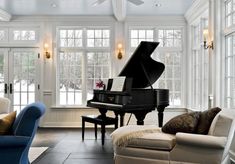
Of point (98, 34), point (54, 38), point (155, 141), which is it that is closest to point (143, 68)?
point (155, 141)

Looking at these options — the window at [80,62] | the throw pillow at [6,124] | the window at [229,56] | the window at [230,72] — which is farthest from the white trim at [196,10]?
the throw pillow at [6,124]

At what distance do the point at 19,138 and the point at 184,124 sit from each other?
2.04 m

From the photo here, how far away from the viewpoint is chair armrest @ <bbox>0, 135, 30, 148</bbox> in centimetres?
378

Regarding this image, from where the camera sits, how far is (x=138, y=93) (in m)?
6.15

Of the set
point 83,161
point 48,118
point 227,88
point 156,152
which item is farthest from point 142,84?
point 48,118

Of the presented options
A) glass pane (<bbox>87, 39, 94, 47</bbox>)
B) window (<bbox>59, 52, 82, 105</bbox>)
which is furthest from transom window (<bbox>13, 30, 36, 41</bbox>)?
glass pane (<bbox>87, 39, 94, 47</bbox>)

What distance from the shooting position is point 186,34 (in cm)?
891

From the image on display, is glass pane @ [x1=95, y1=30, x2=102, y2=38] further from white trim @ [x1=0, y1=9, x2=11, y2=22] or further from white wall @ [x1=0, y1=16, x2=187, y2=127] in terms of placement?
white trim @ [x1=0, y1=9, x2=11, y2=22]

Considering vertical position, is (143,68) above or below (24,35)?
below

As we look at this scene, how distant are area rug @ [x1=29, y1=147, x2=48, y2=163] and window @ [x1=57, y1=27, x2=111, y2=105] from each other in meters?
3.15

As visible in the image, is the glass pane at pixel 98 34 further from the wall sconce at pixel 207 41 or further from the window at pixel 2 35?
the wall sconce at pixel 207 41

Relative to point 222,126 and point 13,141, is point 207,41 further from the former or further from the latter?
point 13,141

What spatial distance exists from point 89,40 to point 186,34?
8.92 feet

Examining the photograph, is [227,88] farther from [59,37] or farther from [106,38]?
[59,37]
